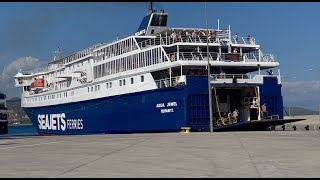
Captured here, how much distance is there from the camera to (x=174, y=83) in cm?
3344

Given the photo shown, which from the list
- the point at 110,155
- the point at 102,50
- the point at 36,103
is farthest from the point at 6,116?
the point at 110,155

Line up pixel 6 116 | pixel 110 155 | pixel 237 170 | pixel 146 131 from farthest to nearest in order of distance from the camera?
pixel 6 116
pixel 146 131
pixel 110 155
pixel 237 170

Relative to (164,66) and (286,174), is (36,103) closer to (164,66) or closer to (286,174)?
(164,66)

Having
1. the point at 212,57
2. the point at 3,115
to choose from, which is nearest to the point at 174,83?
the point at 212,57

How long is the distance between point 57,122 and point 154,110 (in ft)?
67.6

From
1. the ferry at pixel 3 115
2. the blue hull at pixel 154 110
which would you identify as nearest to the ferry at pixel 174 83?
the blue hull at pixel 154 110

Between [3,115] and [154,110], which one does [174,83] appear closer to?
[154,110]

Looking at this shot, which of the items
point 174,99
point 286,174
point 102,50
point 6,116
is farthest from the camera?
point 6,116

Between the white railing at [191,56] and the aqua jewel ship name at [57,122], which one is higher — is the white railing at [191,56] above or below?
above

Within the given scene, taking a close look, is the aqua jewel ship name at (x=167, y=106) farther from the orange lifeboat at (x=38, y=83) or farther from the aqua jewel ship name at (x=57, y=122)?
the orange lifeboat at (x=38, y=83)

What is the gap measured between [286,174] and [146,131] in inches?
1028

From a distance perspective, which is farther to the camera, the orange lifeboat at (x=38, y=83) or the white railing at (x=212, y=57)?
the orange lifeboat at (x=38, y=83)

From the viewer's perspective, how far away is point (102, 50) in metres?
44.2

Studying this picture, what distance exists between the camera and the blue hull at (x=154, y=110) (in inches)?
1272
